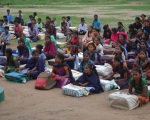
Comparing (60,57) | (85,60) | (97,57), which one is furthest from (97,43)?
(60,57)

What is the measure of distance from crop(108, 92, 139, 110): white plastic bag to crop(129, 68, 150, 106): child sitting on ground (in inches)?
7.0

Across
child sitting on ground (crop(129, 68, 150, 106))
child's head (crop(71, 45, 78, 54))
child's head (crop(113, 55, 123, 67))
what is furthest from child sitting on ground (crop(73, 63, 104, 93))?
child's head (crop(71, 45, 78, 54))

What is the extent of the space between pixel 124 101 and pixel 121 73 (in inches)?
77.7

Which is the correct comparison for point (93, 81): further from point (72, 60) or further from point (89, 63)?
point (72, 60)

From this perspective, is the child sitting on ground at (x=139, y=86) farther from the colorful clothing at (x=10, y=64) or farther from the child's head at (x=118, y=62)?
the colorful clothing at (x=10, y=64)

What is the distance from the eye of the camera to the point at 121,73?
8.71 meters

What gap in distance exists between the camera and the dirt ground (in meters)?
6.44

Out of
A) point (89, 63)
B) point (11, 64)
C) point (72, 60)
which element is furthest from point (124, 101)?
point (11, 64)

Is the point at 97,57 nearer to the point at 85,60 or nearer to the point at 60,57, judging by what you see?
the point at 85,60

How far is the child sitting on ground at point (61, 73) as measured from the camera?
859 cm

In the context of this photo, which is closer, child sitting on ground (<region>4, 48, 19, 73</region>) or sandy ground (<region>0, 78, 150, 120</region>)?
sandy ground (<region>0, 78, 150, 120</region>)

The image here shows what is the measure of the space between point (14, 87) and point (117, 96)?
Answer: 9.60 ft

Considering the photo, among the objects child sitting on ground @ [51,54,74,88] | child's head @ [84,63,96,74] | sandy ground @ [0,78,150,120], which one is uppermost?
child's head @ [84,63,96,74]

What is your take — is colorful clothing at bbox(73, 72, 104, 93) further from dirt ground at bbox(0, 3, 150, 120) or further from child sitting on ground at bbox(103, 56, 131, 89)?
child sitting on ground at bbox(103, 56, 131, 89)
